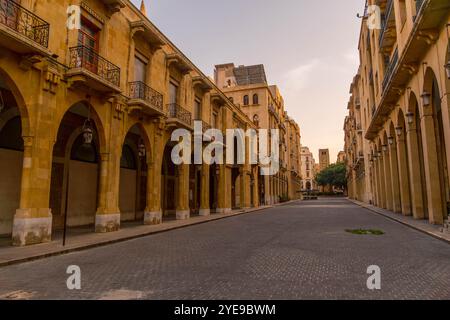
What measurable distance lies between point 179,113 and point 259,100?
3024cm

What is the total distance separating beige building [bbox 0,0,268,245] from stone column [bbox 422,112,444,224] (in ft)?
39.7

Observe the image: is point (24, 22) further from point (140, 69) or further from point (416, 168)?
point (416, 168)

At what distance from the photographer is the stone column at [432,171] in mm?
13727

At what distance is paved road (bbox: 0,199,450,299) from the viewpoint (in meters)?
4.90

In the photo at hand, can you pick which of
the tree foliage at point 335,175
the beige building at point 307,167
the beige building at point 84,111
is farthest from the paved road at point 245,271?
the beige building at point 307,167

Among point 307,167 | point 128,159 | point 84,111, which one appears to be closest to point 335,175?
point 307,167

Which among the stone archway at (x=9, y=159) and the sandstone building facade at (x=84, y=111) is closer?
the sandstone building facade at (x=84, y=111)

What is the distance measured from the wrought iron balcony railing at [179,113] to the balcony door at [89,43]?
5.71 meters

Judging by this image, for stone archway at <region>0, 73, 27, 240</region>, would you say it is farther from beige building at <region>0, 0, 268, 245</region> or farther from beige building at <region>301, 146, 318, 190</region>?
beige building at <region>301, 146, 318, 190</region>

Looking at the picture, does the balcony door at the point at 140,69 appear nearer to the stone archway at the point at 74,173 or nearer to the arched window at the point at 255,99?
the stone archway at the point at 74,173

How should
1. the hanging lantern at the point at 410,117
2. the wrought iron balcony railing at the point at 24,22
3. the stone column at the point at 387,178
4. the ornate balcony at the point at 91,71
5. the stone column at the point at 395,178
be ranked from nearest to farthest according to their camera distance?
the wrought iron balcony railing at the point at 24,22
the ornate balcony at the point at 91,71
the hanging lantern at the point at 410,117
the stone column at the point at 395,178
the stone column at the point at 387,178

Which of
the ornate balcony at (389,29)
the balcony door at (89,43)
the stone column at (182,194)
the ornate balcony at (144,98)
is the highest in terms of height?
the ornate balcony at (389,29)

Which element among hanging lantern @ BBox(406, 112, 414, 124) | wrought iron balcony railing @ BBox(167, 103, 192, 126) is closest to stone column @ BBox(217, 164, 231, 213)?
wrought iron balcony railing @ BBox(167, 103, 192, 126)

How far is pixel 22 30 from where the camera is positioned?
941 centimetres
